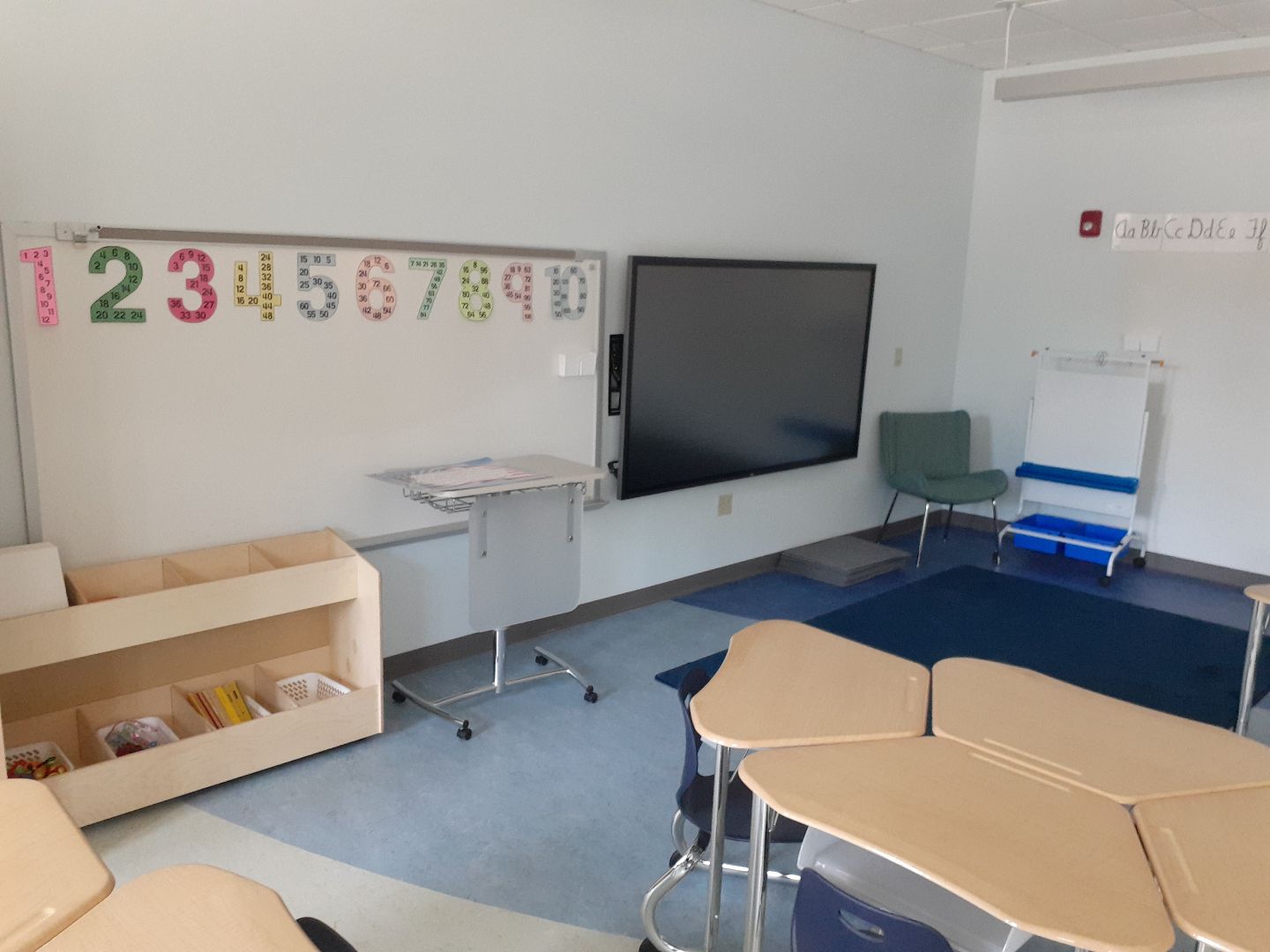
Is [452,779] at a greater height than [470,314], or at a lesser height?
lesser

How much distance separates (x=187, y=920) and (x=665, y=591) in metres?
3.69

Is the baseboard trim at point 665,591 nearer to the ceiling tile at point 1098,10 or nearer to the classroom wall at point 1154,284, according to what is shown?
the classroom wall at point 1154,284

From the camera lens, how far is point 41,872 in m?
1.51

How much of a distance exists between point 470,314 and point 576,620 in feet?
5.10

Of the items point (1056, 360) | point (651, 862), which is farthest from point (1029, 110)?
point (651, 862)

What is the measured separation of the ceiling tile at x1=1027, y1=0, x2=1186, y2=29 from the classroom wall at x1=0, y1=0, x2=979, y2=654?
3.03ft

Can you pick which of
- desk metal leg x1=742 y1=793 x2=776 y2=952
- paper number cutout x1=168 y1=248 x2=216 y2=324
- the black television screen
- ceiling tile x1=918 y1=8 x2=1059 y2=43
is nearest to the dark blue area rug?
the black television screen

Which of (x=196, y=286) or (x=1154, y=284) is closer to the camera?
(x=196, y=286)

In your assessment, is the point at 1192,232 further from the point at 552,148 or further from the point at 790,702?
the point at 790,702

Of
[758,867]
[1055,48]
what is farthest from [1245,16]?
[758,867]

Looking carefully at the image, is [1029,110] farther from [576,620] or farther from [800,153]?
[576,620]

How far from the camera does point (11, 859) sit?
154cm

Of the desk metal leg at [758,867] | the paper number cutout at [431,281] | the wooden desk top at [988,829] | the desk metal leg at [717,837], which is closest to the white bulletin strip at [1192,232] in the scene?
the paper number cutout at [431,281]

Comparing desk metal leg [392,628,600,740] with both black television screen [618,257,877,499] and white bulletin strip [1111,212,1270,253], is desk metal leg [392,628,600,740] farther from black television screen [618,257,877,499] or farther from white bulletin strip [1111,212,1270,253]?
white bulletin strip [1111,212,1270,253]
